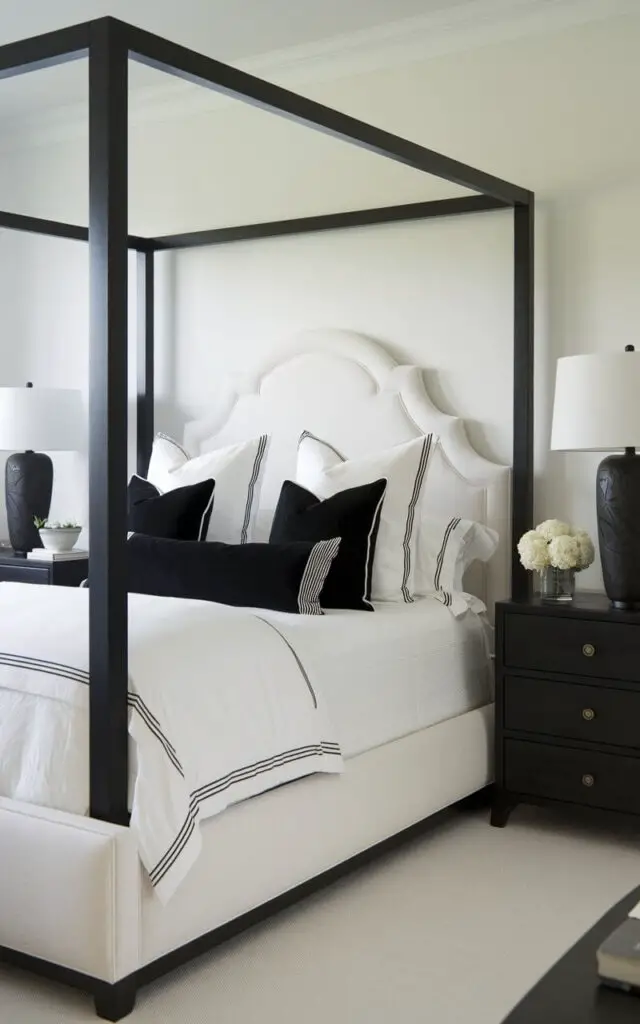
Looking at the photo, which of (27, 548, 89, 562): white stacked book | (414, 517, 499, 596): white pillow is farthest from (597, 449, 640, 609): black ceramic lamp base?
(27, 548, 89, 562): white stacked book

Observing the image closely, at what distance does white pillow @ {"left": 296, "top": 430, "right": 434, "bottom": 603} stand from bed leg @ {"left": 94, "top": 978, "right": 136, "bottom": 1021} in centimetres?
157

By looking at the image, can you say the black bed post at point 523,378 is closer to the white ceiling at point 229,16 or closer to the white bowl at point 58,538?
the white ceiling at point 229,16

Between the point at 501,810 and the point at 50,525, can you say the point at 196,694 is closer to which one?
the point at 501,810

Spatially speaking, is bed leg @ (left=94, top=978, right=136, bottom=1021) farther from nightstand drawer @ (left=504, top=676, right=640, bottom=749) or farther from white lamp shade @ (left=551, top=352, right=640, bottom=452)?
white lamp shade @ (left=551, top=352, right=640, bottom=452)

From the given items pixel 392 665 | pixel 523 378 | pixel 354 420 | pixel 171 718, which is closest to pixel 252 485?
pixel 354 420

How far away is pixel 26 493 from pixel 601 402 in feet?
8.04

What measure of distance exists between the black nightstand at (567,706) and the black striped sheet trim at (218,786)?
789mm

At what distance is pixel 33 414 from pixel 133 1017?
279 centimetres

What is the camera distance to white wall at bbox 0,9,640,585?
3.71 metres

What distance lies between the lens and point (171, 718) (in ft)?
7.82

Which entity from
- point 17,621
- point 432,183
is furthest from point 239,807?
point 432,183

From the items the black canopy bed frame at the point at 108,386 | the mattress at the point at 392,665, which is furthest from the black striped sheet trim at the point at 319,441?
the black canopy bed frame at the point at 108,386

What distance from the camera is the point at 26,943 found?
231cm

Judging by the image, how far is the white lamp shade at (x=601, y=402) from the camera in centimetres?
317
